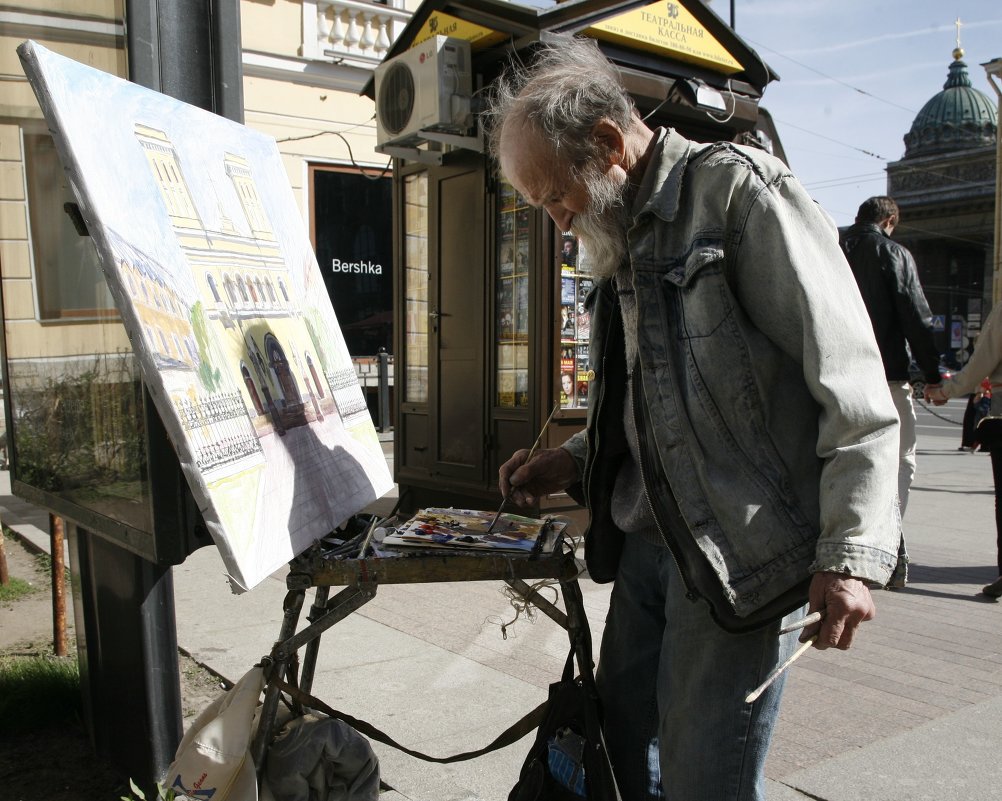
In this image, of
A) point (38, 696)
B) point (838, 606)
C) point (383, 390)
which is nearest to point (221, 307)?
point (838, 606)

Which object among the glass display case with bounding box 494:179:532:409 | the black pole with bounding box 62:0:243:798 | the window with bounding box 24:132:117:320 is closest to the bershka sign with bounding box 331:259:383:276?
the glass display case with bounding box 494:179:532:409

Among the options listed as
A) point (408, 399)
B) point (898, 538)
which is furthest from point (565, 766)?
point (408, 399)

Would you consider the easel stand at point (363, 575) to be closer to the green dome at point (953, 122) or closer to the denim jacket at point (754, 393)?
the denim jacket at point (754, 393)

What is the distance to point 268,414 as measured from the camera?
2014 millimetres

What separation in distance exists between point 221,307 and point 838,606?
1355 mm

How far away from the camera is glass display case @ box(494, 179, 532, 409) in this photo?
570 cm

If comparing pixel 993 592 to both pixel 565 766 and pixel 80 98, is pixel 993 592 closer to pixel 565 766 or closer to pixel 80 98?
pixel 565 766

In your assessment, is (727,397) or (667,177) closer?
(727,397)

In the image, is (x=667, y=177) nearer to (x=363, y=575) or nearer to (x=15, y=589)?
(x=363, y=575)

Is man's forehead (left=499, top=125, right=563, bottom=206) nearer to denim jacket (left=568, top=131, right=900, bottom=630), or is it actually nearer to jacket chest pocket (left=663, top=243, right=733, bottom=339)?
Answer: denim jacket (left=568, top=131, right=900, bottom=630)

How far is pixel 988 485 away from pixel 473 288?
570 cm

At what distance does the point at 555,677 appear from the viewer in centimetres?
354

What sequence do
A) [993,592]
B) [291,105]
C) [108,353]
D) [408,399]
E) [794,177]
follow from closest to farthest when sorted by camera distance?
1. [794,177]
2. [108,353]
3. [993,592]
4. [408,399]
5. [291,105]

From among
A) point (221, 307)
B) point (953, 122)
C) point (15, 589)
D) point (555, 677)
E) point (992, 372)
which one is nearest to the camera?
point (221, 307)
